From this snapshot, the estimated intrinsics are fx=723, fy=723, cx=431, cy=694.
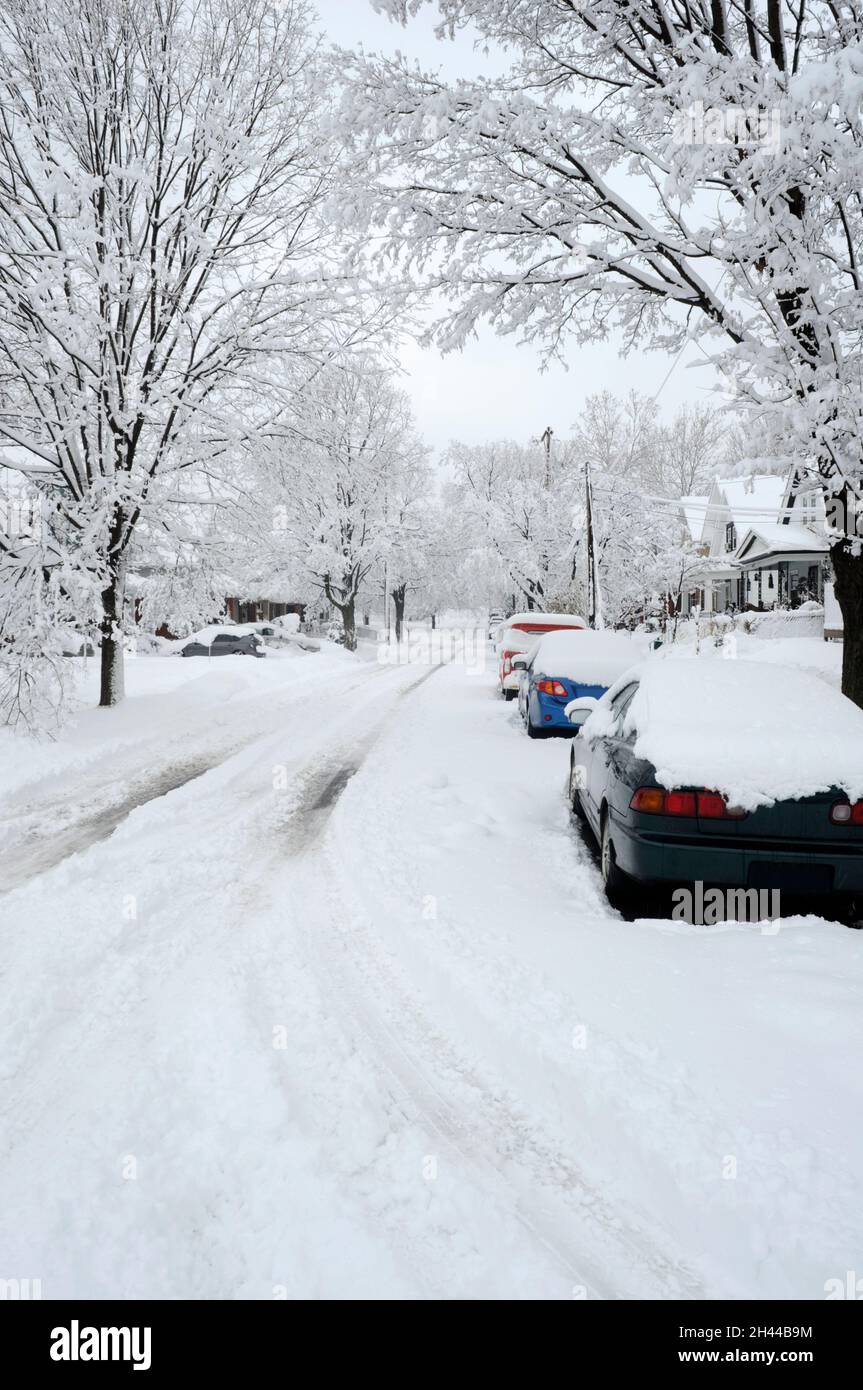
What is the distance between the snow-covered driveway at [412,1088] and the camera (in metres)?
2.06

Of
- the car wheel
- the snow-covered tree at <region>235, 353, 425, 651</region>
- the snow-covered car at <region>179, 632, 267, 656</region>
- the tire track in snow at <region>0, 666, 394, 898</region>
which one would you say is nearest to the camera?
the car wheel

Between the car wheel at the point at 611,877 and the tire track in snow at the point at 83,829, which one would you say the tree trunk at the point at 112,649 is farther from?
the car wheel at the point at 611,877

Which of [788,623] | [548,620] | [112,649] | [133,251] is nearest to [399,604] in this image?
[788,623]

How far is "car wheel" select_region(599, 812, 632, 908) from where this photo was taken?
4461 mm

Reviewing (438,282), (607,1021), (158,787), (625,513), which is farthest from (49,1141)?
(625,513)

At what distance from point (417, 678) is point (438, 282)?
13.1 metres

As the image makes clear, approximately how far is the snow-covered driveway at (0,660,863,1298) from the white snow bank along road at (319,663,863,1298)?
0.04 feet

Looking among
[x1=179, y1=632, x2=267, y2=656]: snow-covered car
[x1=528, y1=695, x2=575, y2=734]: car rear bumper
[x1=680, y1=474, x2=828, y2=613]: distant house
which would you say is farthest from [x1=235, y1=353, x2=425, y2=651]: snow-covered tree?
[x1=680, y1=474, x2=828, y2=613]: distant house

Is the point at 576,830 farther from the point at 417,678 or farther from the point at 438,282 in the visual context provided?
the point at 417,678

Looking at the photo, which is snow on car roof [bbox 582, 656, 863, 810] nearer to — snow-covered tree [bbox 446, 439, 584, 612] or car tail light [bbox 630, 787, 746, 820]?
car tail light [bbox 630, 787, 746, 820]

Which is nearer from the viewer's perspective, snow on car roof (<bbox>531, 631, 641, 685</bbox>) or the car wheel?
the car wheel

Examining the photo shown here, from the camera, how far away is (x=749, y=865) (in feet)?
13.1

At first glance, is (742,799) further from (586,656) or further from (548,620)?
(548,620)

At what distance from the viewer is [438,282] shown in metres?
8.08
